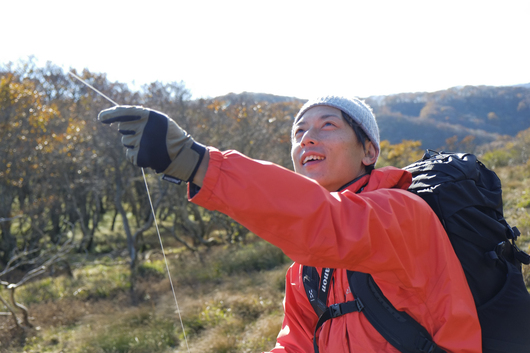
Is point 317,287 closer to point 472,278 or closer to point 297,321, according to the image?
point 297,321

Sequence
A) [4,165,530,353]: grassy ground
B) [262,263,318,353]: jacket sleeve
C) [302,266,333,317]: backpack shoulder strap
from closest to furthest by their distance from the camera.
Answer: [302,266,333,317]: backpack shoulder strap, [262,263,318,353]: jacket sleeve, [4,165,530,353]: grassy ground

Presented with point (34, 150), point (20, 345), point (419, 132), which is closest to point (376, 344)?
point (20, 345)

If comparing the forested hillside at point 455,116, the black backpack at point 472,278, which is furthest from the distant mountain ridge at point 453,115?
the black backpack at point 472,278

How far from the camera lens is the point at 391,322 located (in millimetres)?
1476

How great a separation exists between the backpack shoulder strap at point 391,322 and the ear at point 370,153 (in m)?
0.70

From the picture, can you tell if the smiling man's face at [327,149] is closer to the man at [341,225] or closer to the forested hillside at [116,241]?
the man at [341,225]

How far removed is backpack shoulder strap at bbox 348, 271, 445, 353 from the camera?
1440 mm

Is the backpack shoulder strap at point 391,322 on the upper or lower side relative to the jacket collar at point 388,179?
lower

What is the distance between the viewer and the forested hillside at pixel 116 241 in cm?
659

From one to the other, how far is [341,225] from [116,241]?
18244mm

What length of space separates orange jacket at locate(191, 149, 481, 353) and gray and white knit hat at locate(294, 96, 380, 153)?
403 mm

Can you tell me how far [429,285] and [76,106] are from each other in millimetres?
18666

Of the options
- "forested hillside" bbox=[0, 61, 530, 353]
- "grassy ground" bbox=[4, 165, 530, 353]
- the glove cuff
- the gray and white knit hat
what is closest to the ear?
the gray and white knit hat

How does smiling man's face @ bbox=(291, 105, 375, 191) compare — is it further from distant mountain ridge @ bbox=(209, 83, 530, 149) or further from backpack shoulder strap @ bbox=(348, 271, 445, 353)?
distant mountain ridge @ bbox=(209, 83, 530, 149)
